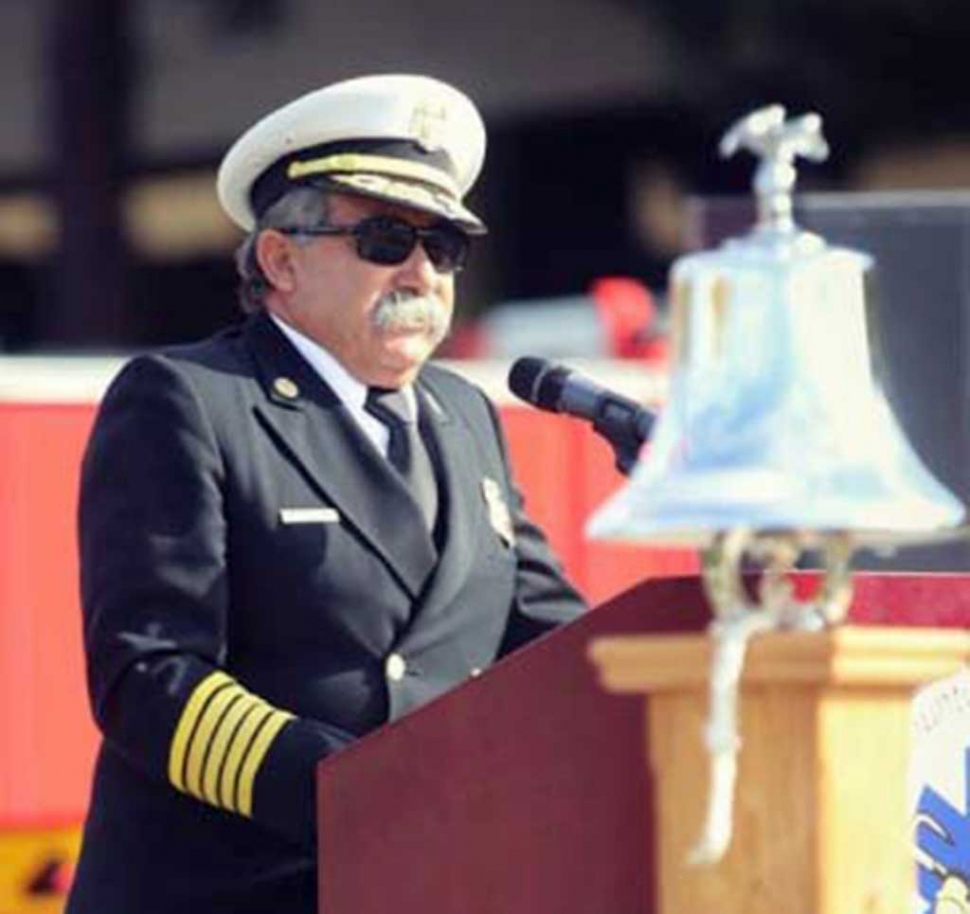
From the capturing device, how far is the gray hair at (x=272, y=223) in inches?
204

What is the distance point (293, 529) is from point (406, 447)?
0.79ft

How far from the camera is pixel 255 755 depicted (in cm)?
472

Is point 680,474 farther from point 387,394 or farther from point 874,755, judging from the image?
point 387,394

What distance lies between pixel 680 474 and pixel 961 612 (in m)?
0.71

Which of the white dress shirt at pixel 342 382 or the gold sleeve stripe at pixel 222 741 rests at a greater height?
the white dress shirt at pixel 342 382

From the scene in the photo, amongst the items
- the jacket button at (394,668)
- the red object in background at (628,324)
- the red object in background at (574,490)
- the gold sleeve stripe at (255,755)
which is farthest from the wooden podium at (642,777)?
the red object in background at (628,324)

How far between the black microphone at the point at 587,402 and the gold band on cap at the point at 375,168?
0.35 metres

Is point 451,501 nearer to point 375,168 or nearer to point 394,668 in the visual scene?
point 394,668

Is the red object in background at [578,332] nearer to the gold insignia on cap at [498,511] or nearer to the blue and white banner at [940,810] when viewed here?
the gold insignia on cap at [498,511]

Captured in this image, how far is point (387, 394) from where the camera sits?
17.0ft

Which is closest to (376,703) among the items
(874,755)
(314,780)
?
(314,780)

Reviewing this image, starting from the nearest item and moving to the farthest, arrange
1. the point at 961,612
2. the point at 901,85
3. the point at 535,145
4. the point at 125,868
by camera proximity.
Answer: the point at 961,612 → the point at 125,868 → the point at 901,85 → the point at 535,145

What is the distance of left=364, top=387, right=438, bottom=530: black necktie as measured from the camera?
16.8ft

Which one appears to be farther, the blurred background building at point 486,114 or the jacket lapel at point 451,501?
the blurred background building at point 486,114
